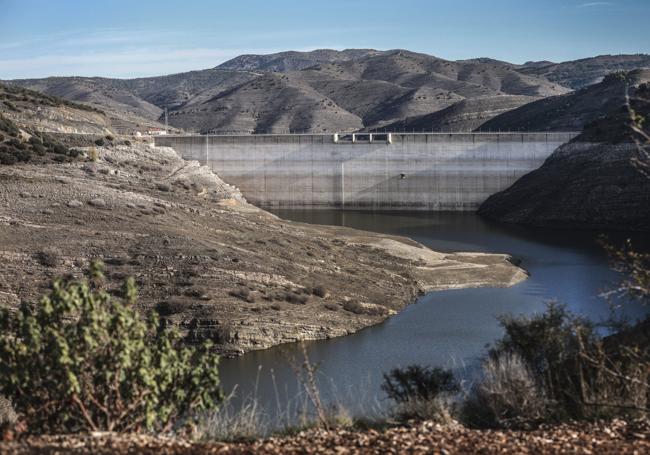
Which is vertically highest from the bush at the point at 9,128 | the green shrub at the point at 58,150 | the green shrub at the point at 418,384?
the bush at the point at 9,128

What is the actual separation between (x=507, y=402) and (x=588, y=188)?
52.3m

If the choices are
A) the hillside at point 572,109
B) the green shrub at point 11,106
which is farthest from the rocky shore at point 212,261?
the hillside at point 572,109

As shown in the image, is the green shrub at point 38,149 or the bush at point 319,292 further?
the green shrub at point 38,149

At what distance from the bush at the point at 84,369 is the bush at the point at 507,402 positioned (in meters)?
4.36

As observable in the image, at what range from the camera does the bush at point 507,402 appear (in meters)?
13.2

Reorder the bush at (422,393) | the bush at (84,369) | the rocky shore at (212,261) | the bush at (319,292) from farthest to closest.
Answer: the bush at (319,292) → the rocky shore at (212,261) → the bush at (422,393) → the bush at (84,369)

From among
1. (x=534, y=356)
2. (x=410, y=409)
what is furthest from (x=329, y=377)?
(x=410, y=409)

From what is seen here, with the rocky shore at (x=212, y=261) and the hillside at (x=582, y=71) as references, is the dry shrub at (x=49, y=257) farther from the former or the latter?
the hillside at (x=582, y=71)

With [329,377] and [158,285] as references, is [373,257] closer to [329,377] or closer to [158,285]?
[158,285]

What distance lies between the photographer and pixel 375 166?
69625 millimetres

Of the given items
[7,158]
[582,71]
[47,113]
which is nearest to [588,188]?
[7,158]

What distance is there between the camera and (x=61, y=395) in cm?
1199

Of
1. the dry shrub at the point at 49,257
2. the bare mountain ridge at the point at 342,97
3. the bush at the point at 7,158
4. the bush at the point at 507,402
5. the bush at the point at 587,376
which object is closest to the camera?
the bush at the point at 587,376

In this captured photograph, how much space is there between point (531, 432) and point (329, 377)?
1246cm
